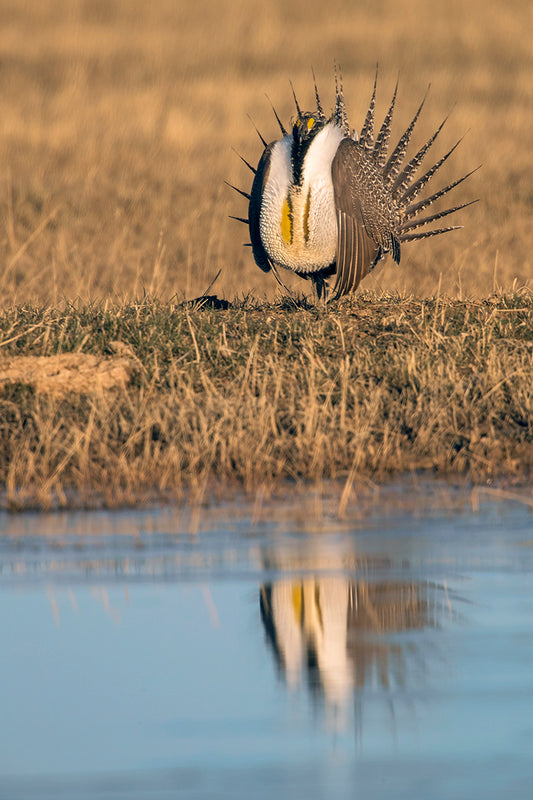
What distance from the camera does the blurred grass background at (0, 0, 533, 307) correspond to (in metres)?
12.0

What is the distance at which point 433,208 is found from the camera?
45.8ft

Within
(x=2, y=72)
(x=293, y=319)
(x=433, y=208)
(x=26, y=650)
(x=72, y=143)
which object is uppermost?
(x=2, y=72)

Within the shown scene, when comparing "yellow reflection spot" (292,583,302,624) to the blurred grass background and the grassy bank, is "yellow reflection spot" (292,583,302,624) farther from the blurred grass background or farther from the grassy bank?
the blurred grass background

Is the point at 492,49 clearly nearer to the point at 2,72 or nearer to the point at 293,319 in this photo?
the point at 2,72

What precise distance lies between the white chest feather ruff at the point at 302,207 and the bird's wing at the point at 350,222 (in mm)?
39

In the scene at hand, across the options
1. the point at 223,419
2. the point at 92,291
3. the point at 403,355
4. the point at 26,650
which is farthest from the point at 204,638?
the point at 92,291

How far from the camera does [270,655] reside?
3.70 meters

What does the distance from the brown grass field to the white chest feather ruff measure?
1.20 feet

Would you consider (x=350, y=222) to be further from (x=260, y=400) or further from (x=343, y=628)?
(x=343, y=628)

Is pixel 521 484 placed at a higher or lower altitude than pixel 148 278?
lower

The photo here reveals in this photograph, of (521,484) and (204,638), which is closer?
(204,638)

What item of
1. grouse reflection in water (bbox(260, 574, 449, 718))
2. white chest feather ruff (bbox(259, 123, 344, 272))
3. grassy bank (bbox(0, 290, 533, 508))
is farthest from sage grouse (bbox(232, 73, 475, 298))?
grouse reflection in water (bbox(260, 574, 449, 718))

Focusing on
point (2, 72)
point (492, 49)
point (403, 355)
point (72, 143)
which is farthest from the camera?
point (492, 49)

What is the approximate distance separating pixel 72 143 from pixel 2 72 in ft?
25.1
